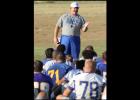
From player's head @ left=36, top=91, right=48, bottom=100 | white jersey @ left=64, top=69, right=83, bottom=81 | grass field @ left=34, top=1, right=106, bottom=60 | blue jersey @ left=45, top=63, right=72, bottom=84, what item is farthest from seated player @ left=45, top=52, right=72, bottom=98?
grass field @ left=34, top=1, right=106, bottom=60

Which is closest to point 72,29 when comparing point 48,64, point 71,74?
point 48,64

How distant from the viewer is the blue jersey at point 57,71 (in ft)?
24.7

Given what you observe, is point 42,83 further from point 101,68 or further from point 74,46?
point 74,46

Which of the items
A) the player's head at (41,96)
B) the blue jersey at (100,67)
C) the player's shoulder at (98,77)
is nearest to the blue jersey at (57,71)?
the blue jersey at (100,67)

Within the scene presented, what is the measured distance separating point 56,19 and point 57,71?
49.6 feet

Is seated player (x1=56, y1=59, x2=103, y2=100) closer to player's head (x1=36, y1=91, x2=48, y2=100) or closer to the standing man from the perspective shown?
player's head (x1=36, y1=91, x2=48, y2=100)

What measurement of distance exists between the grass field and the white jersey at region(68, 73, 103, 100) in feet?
22.7

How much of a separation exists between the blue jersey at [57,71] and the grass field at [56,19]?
605cm

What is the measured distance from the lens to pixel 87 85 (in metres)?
6.80

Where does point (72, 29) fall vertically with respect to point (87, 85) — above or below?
above
